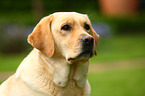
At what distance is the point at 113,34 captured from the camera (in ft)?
65.6

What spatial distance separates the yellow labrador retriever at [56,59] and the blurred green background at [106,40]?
2.89m

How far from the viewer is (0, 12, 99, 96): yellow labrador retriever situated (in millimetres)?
4164

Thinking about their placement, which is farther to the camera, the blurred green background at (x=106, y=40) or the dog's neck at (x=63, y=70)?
the blurred green background at (x=106, y=40)

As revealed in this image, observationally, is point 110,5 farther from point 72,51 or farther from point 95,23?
point 72,51

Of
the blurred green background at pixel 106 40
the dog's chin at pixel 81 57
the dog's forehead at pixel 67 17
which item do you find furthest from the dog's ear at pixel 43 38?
the blurred green background at pixel 106 40

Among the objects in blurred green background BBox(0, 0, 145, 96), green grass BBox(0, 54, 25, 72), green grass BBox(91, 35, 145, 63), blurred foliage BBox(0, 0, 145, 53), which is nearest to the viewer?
blurred green background BBox(0, 0, 145, 96)

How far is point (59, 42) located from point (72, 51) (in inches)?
10.0

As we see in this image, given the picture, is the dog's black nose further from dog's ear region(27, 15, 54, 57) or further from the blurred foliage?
the blurred foliage

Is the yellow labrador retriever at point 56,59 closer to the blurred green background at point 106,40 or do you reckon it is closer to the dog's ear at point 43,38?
the dog's ear at point 43,38

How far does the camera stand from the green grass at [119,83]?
8383 mm

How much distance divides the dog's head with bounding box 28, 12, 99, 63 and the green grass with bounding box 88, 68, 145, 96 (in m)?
4.30

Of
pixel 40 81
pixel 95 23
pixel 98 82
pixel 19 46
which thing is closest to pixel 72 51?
pixel 40 81

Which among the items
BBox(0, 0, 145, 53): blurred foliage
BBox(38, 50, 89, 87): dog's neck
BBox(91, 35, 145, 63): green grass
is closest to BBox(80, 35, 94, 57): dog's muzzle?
BBox(38, 50, 89, 87): dog's neck

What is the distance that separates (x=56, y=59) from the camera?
4262 mm
